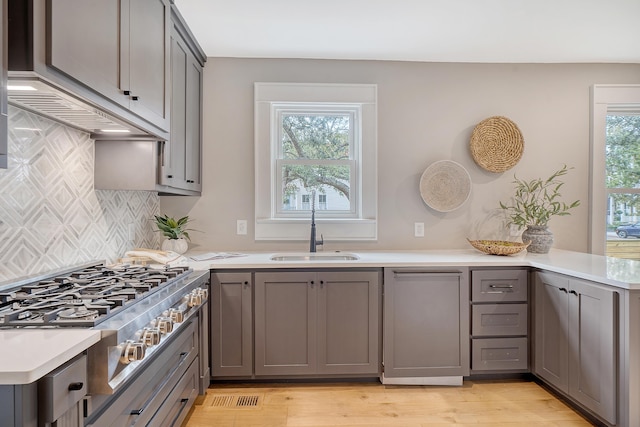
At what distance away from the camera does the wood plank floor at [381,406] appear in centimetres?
218

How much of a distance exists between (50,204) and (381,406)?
215cm

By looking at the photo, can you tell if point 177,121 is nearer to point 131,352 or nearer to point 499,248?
point 131,352

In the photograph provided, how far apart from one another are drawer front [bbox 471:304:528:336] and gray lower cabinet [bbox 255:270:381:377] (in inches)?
26.6

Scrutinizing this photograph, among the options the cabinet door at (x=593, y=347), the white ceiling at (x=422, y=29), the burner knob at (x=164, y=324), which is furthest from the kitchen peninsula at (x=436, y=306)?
the white ceiling at (x=422, y=29)

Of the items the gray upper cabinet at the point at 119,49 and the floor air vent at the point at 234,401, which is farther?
the floor air vent at the point at 234,401

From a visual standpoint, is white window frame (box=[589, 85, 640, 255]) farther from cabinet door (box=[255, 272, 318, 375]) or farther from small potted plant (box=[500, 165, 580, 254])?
cabinet door (box=[255, 272, 318, 375])

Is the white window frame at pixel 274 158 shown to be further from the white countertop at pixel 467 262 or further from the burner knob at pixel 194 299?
the burner knob at pixel 194 299

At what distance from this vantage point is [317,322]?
99.2 inches

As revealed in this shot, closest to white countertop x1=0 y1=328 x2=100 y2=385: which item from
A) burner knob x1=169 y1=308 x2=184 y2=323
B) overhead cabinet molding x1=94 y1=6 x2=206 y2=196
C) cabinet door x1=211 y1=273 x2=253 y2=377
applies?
burner knob x1=169 y1=308 x2=184 y2=323

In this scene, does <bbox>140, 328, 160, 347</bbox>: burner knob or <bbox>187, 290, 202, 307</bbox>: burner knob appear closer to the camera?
<bbox>140, 328, 160, 347</bbox>: burner knob

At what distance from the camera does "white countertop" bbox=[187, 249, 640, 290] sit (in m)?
2.22

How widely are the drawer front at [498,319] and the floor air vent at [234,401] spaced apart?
4.95ft

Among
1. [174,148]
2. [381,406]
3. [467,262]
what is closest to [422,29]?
[467,262]

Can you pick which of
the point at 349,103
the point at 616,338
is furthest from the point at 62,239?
the point at 616,338
